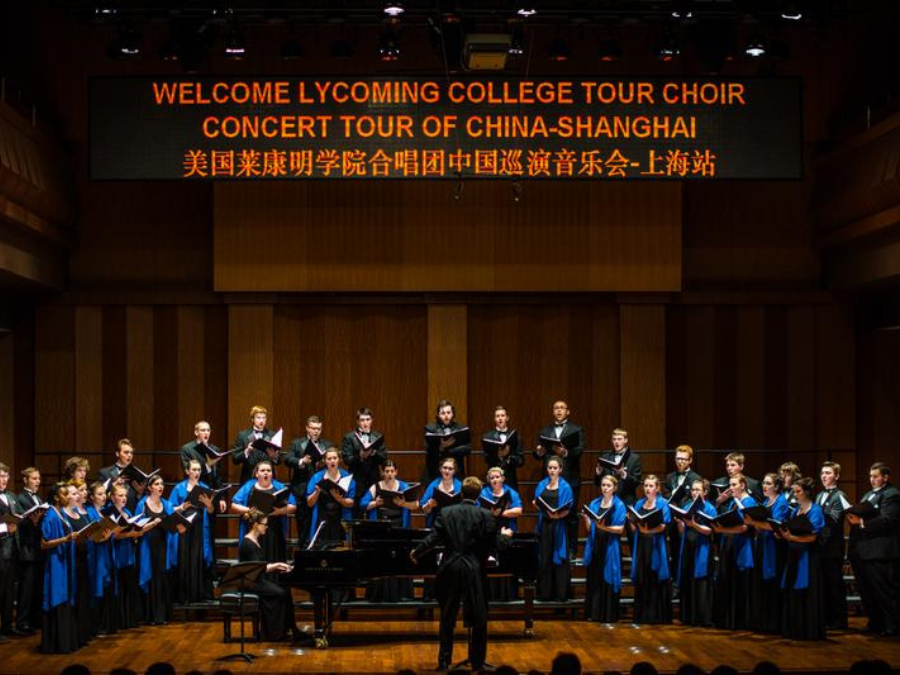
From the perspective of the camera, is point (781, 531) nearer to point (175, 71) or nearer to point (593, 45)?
point (593, 45)

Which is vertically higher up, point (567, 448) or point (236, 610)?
point (567, 448)

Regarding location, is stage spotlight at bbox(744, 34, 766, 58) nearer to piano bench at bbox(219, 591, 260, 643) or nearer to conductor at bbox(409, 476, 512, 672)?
conductor at bbox(409, 476, 512, 672)

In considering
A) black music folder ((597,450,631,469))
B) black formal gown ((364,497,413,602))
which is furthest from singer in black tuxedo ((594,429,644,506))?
black formal gown ((364,497,413,602))

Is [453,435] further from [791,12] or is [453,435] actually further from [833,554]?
[791,12]

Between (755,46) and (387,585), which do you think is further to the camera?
(387,585)

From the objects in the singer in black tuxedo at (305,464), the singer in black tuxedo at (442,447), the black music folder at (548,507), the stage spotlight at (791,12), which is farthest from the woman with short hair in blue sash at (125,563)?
the stage spotlight at (791,12)

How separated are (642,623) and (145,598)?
4547 mm

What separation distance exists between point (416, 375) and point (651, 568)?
4032mm

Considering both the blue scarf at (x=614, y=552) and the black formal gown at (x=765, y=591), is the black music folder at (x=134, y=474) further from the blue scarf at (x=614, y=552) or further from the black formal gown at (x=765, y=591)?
the black formal gown at (x=765, y=591)

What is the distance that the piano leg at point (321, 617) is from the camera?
38.2ft

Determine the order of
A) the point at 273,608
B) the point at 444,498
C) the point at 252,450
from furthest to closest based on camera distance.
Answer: the point at 252,450, the point at 444,498, the point at 273,608

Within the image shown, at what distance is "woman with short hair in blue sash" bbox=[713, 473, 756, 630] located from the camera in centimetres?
1231

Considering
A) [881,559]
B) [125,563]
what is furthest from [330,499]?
[881,559]

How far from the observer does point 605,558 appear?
1283 cm
